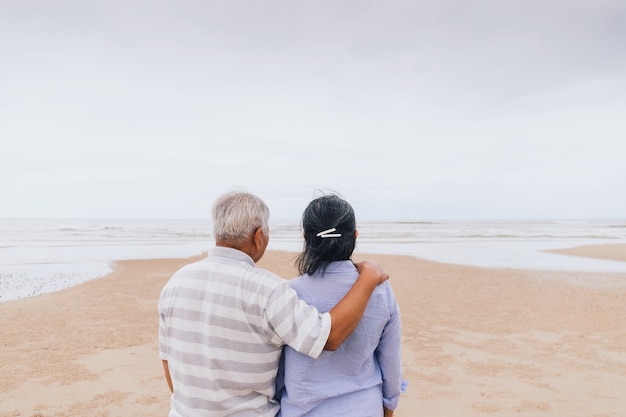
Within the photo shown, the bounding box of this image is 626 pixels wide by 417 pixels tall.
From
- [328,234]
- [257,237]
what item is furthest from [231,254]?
[328,234]

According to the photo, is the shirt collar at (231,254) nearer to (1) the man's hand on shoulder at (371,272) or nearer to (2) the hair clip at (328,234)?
(2) the hair clip at (328,234)

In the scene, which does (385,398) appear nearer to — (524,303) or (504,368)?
(504,368)

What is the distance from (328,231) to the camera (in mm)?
1871

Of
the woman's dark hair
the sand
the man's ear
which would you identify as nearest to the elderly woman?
the woman's dark hair

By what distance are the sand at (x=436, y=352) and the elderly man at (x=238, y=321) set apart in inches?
109

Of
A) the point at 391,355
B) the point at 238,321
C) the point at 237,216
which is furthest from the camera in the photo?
the point at 391,355

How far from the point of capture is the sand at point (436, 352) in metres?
4.36

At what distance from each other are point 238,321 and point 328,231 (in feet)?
1.68

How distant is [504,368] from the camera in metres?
5.36

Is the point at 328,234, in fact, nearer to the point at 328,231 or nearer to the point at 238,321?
the point at 328,231

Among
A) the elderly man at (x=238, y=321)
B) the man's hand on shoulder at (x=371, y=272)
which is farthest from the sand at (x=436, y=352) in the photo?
the man's hand on shoulder at (x=371, y=272)

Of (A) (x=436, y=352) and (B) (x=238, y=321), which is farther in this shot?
(A) (x=436, y=352)

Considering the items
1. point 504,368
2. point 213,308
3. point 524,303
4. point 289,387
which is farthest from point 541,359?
point 213,308

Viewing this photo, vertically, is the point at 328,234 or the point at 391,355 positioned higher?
the point at 328,234
